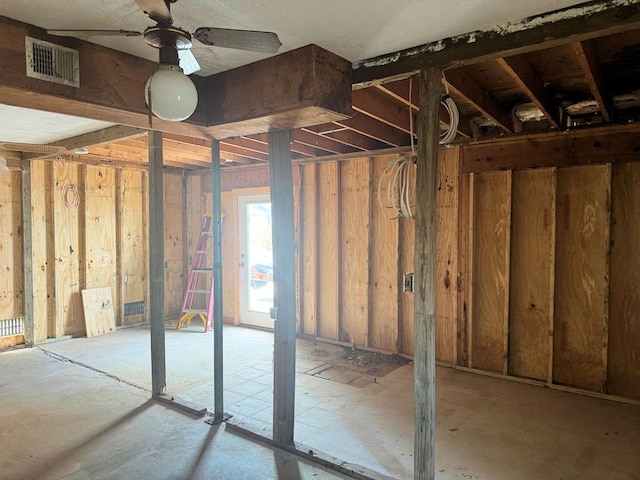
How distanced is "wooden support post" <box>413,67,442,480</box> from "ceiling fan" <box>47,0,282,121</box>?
2.86 ft

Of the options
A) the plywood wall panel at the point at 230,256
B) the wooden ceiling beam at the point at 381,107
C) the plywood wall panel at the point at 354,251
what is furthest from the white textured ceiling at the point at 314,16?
the plywood wall panel at the point at 230,256

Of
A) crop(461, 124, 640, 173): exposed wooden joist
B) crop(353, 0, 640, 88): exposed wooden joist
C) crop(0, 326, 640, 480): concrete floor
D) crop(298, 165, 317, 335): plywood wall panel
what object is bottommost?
crop(0, 326, 640, 480): concrete floor

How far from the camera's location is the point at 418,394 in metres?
2.15

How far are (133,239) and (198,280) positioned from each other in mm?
1140

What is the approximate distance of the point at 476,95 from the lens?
9.85ft

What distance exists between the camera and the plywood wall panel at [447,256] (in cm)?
428

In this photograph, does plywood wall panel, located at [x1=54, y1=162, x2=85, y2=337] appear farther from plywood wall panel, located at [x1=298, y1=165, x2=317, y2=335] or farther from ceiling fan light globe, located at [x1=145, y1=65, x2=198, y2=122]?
ceiling fan light globe, located at [x1=145, y1=65, x2=198, y2=122]

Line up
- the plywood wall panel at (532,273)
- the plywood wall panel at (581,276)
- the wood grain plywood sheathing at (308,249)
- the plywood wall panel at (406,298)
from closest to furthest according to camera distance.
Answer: the plywood wall panel at (581,276) < the plywood wall panel at (532,273) < the plywood wall panel at (406,298) < the wood grain plywood sheathing at (308,249)

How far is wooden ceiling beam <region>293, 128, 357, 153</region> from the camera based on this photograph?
4109 millimetres

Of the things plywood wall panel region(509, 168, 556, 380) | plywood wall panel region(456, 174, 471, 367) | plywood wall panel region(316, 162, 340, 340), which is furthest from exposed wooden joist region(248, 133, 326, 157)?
plywood wall panel region(509, 168, 556, 380)

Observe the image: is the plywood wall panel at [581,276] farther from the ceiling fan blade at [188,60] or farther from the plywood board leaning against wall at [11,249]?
the plywood board leaning against wall at [11,249]

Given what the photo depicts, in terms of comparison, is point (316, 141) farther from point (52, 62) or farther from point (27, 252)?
point (27, 252)

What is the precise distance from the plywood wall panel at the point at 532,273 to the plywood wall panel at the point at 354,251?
1573mm

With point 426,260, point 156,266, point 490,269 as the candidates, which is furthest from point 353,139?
point 426,260
